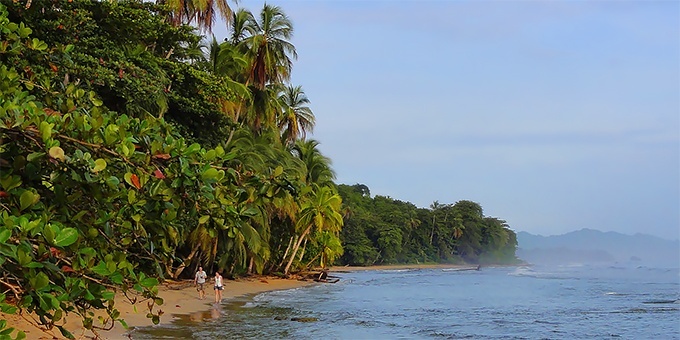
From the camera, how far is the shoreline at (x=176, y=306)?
9.72 metres

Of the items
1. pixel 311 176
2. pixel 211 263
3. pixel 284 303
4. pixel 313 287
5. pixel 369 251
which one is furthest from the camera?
pixel 369 251

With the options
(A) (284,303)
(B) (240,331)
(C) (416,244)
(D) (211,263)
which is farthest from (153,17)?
(C) (416,244)

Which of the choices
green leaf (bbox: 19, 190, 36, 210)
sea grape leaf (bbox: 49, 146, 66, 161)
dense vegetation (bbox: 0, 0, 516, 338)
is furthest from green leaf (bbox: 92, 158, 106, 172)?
green leaf (bbox: 19, 190, 36, 210)

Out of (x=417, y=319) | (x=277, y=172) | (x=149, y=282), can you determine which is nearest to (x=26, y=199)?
(x=149, y=282)

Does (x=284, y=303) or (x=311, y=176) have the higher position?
(x=311, y=176)

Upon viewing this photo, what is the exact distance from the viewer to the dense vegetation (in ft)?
8.83

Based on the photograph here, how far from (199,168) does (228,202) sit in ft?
1.87

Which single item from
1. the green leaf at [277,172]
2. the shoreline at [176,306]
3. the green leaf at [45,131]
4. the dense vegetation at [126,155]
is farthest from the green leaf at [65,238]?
the shoreline at [176,306]

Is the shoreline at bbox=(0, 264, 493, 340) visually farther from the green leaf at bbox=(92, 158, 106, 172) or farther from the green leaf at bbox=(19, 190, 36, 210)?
the green leaf at bbox=(92, 158, 106, 172)

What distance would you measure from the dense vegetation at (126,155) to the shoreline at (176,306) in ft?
1.23

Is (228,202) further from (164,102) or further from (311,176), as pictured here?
(311,176)

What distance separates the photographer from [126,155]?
2.80 m

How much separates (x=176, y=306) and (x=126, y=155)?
1554 centimetres

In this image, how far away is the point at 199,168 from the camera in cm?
299
